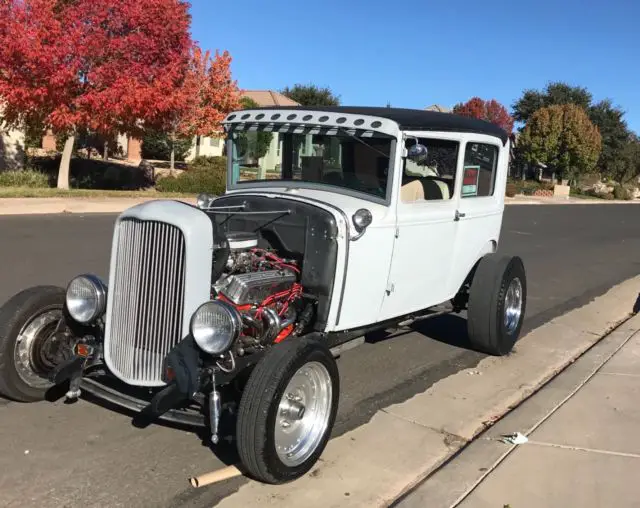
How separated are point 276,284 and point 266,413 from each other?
42.1 inches

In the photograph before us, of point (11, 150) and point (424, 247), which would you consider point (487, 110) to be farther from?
point (424, 247)

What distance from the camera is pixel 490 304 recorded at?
18.5 ft

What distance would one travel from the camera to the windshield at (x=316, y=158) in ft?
15.2

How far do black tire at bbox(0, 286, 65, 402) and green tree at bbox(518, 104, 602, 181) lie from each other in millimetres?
48635

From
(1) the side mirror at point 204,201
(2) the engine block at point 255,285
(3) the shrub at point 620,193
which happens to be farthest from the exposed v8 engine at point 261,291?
(3) the shrub at point 620,193

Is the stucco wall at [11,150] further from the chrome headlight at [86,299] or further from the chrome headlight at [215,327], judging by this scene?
the chrome headlight at [215,327]

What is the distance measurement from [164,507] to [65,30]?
16.4m

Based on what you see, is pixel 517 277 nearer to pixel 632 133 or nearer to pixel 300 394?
pixel 300 394

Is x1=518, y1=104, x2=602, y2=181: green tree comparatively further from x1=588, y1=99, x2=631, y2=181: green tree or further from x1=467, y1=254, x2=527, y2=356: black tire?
x1=467, y1=254, x2=527, y2=356: black tire

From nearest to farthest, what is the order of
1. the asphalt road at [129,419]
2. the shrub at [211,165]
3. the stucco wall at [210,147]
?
1. the asphalt road at [129,419]
2. the shrub at [211,165]
3. the stucco wall at [210,147]

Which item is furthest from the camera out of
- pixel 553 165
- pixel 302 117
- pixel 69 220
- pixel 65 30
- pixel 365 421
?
pixel 553 165

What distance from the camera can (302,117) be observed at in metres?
4.84

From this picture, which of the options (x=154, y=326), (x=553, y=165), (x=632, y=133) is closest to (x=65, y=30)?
(x=154, y=326)

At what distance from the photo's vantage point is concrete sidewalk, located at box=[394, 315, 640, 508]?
342cm
